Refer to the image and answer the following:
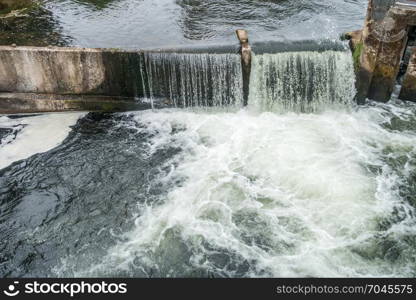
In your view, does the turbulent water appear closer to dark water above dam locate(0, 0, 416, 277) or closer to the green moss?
dark water above dam locate(0, 0, 416, 277)

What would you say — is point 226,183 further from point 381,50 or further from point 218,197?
point 381,50

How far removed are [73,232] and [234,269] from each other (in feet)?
11.0

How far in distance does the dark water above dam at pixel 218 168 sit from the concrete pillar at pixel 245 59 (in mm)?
203

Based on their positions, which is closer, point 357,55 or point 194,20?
point 357,55

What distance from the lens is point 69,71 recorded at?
11758 millimetres

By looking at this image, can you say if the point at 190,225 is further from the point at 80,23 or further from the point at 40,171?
the point at 80,23

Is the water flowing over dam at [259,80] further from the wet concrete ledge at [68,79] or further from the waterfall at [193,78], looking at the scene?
the wet concrete ledge at [68,79]

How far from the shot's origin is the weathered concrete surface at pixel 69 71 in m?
11.5

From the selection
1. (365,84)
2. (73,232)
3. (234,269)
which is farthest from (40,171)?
(365,84)

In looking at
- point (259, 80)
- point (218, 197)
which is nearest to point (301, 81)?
point (259, 80)

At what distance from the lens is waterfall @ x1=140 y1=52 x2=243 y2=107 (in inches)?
459

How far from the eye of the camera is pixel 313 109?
12.3 m

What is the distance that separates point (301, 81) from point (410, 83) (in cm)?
320

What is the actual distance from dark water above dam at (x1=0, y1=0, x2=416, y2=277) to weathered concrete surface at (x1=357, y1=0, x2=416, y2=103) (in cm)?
42
